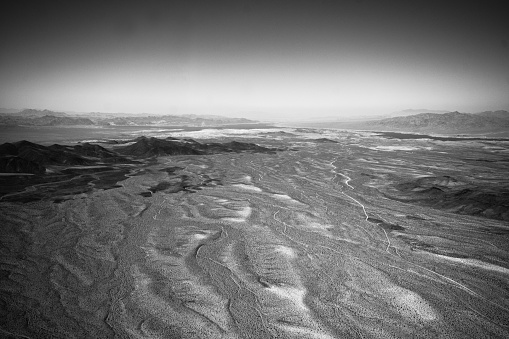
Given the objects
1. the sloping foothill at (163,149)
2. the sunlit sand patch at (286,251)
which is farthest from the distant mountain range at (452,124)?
the sunlit sand patch at (286,251)

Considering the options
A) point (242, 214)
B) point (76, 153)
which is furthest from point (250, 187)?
point (76, 153)

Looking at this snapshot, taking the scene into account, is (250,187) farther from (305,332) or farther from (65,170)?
(65,170)

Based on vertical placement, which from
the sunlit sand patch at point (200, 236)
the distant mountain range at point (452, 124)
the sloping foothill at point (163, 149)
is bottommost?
the sunlit sand patch at point (200, 236)

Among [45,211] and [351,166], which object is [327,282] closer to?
[45,211]

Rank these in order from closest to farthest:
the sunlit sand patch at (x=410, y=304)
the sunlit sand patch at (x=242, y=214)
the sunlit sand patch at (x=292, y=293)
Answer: the sunlit sand patch at (x=410, y=304)
the sunlit sand patch at (x=292, y=293)
the sunlit sand patch at (x=242, y=214)

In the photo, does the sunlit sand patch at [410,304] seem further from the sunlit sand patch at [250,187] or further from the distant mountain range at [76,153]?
the distant mountain range at [76,153]

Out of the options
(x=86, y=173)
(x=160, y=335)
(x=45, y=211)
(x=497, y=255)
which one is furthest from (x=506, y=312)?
(x=86, y=173)

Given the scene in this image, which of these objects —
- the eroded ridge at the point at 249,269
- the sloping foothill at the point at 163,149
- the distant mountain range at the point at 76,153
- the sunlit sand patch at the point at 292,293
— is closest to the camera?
the eroded ridge at the point at 249,269
